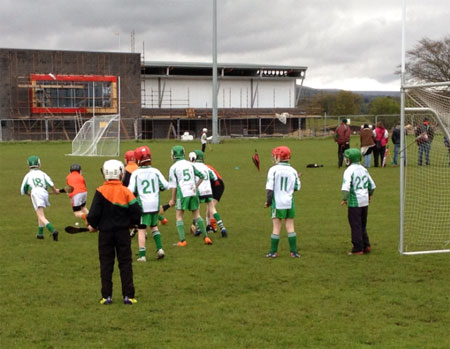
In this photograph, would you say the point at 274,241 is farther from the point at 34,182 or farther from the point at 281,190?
the point at 34,182

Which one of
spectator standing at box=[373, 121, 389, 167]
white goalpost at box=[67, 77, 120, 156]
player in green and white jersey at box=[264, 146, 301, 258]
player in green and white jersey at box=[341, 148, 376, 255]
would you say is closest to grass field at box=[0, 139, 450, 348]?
player in green and white jersey at box=[341, 148, 376, 255]

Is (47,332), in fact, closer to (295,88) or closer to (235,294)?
(235,294)

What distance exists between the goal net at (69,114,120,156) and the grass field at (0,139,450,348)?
2438cm

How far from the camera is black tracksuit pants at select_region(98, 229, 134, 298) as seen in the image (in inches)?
304

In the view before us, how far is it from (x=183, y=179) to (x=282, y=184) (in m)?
2.06

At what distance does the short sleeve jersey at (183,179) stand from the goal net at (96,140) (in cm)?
2711

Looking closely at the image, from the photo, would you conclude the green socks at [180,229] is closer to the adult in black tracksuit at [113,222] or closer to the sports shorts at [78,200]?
the sports shorts at [78,200]

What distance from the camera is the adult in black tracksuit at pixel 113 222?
302 inches

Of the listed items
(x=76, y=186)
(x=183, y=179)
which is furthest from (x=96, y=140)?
(x=183, y=179)

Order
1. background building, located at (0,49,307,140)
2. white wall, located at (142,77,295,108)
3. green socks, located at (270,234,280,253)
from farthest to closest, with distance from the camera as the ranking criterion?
white wall, located at (142,77,295,108) < background building, located at (0,49,307,140) < green socks, located at (270,234,280,253)

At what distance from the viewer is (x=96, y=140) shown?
38.0m

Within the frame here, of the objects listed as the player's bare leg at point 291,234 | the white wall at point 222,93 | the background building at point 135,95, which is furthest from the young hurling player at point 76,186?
the white wall at point 222,93

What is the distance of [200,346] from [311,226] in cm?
760

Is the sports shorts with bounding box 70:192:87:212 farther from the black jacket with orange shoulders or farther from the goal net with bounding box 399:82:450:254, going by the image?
the goal net with bounding box 399:82:450:254
